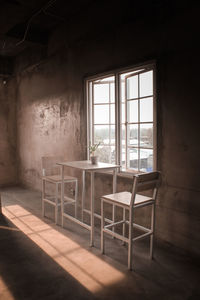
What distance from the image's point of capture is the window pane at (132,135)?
12.5ft

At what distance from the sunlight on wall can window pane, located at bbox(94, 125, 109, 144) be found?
165 centimetres

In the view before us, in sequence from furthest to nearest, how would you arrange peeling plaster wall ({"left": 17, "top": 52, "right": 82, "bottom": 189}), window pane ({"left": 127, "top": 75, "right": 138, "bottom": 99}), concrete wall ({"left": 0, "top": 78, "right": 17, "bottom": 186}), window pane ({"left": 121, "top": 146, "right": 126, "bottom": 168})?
1. concrete wall ({"left": 0, "top": 78, "right": 17, "bottom": 186})
2. peeling plaster wall ({"left": 17, "top": 52, "right": 82, "bottom": 189})
3. window pane ({"left": 121, "top": 146, "right": 126, "bottom": 168})
4. window pane ({"left": 127, "top": 75, "right": 138, "bottom": 99})

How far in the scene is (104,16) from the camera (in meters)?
4.02

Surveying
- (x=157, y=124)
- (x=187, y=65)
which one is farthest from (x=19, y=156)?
(x=187, y=65)

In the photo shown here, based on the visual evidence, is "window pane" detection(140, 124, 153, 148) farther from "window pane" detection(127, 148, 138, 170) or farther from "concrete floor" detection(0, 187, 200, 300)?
"concrete floor" detection(0, 187, 200, 300)

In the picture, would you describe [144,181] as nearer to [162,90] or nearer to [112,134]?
[162,90]

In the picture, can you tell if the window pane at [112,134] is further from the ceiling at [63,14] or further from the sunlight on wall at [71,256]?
the sunlight on wall at [71,256]

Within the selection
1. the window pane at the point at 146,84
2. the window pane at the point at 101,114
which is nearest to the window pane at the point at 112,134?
the window pane at the point at 101,114

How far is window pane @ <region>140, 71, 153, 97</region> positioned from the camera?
3.52 metres

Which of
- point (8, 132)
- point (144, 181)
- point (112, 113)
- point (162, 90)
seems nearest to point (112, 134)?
point (112, 113)

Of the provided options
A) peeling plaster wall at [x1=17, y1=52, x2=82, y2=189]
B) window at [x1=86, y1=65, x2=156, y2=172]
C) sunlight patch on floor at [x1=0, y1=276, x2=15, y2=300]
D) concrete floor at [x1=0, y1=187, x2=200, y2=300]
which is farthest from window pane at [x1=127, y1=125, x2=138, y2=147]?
sunlight patch on floor at [x1=0, y1=276, x2=15, y2=300]

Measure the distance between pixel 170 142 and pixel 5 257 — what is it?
7.78ft

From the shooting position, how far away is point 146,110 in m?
3.61

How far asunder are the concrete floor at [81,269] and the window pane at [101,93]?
2.14m
